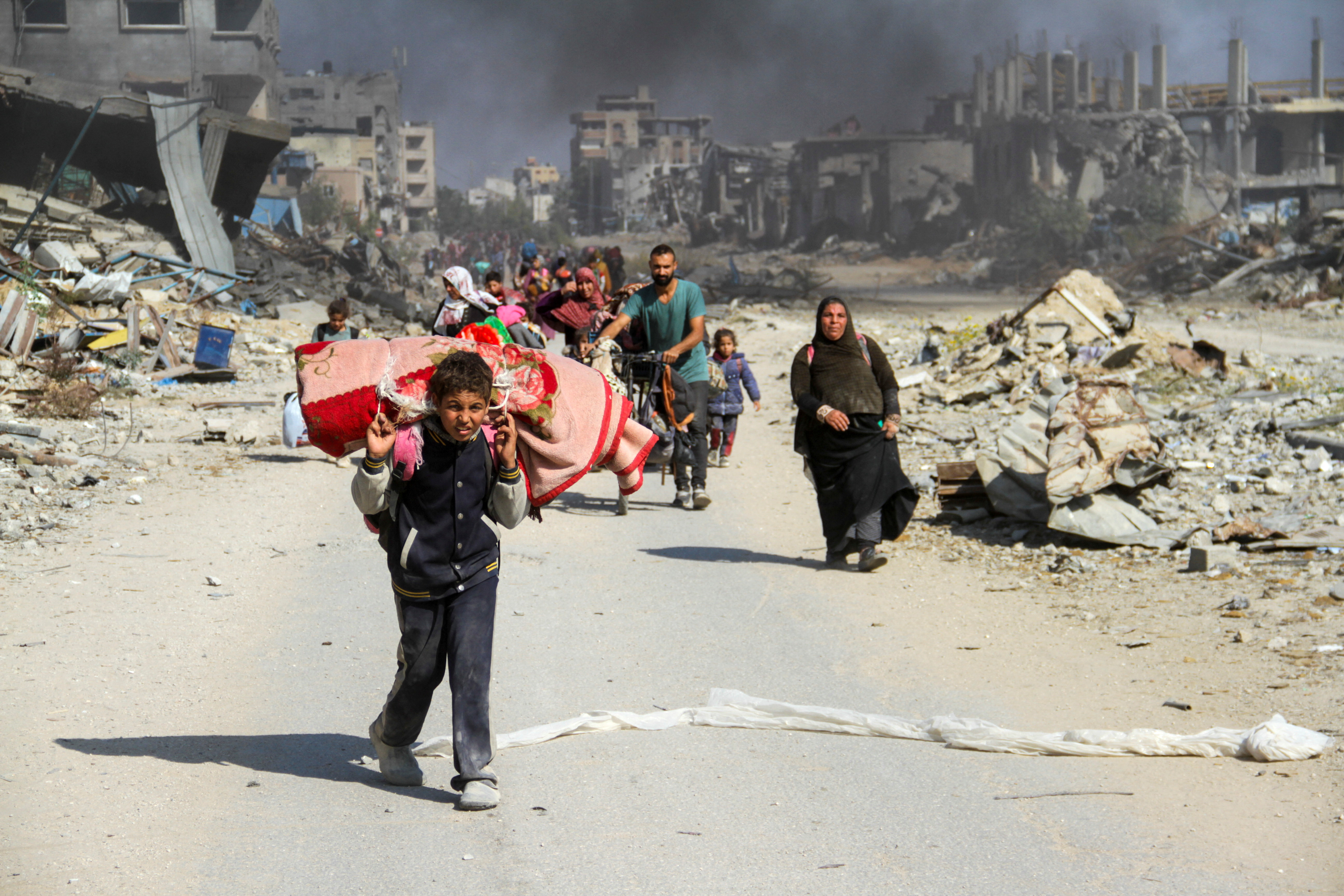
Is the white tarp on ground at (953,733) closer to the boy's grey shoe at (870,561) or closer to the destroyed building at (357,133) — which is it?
the boy's grey shoe at (870,561)

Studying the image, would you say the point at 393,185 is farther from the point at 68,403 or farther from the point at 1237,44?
the point at 68,403

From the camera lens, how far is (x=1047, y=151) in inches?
2200

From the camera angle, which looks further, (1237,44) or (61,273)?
(1237,44)

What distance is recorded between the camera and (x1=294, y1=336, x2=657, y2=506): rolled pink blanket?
3.57 metres

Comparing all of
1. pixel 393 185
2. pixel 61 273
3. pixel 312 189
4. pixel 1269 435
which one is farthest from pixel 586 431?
pixel 393 185

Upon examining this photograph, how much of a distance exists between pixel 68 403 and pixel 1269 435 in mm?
11241

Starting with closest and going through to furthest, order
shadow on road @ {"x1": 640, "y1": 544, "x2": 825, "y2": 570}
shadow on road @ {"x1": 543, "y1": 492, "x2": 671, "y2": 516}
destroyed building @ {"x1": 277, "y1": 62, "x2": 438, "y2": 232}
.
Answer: shadow on road @ {"x1": 640, "y1": 544, "x2": 825, "y2": 570} < shadow on road @ {"x1": 543, "y1": 492, "x2": 671, "y2": 516} < destroyed building @ {"x1": 277, "y1": 62, "x2": 438, "y2": 232}

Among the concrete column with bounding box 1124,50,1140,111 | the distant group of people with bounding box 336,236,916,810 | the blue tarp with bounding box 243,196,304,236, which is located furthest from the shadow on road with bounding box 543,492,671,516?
the concrete column with bounding box 1124,50,1140,111

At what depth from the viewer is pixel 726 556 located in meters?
7.71

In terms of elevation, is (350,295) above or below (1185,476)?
above

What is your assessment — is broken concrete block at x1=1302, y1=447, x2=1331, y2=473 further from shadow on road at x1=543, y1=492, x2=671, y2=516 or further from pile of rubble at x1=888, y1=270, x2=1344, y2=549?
shadow on road at x1=543, y1=492, x2=671, y2=516

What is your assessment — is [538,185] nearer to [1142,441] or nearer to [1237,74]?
[1237,74]

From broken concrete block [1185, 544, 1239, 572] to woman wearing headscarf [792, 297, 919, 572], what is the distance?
1.58 metres

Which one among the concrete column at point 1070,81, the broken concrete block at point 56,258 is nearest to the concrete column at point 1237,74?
the concrete column at point 1070,81
